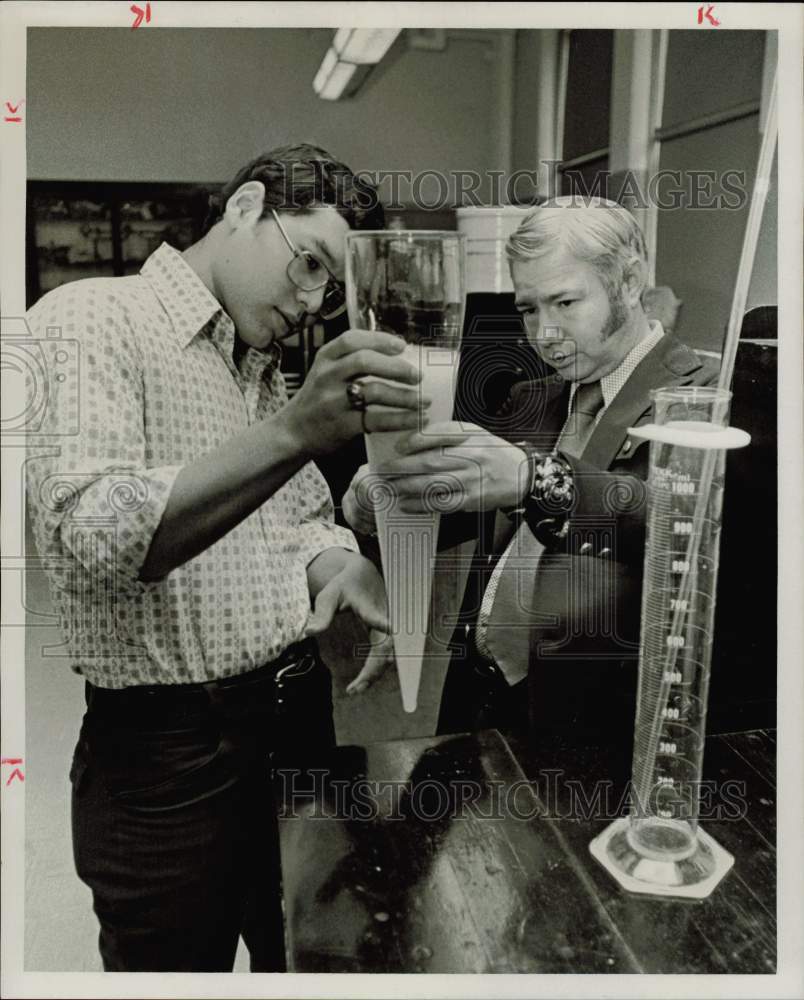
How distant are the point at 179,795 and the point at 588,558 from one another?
1.63 ft

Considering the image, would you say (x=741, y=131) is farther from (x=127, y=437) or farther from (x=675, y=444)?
(x=127, y=437)

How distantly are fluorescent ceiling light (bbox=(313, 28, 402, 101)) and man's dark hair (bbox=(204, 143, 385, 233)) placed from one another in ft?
0.22

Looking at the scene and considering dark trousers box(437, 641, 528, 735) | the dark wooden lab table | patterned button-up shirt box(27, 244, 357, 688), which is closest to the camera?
the dark wooden lab table

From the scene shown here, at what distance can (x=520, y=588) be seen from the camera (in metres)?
0.94

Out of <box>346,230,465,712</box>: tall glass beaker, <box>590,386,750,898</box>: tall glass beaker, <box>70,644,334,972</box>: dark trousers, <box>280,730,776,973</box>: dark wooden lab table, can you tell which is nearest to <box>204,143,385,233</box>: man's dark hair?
<box>346,230,465,712</box>: tall glass beaker

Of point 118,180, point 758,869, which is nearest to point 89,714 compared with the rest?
point 118,180

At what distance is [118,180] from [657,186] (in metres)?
0.56

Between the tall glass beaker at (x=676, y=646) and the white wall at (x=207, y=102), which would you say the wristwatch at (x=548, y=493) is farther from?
the white wall at (x=207, y=102)

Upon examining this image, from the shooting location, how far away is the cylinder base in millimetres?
762

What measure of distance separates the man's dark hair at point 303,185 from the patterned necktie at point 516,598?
0.30 m

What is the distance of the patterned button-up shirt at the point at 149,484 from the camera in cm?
83

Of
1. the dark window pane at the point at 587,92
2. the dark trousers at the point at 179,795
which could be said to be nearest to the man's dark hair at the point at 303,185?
the dark window pane at the point at 587,92

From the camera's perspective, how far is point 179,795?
2.99ft

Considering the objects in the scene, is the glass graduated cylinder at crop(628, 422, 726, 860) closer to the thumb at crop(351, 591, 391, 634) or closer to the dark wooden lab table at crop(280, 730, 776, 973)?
the dark wooden lab table at crop(280, 730, 776, 973)
